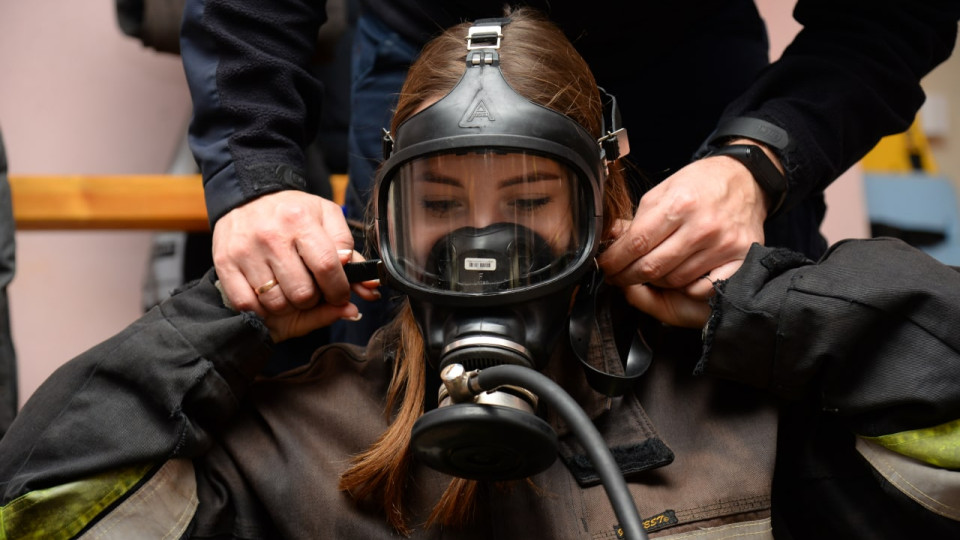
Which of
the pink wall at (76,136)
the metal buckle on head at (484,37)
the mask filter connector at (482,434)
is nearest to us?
the mask filter connector at (482,434)

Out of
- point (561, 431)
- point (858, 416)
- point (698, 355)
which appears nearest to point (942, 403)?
point (858, 416)

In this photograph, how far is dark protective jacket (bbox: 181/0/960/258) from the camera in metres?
1.38

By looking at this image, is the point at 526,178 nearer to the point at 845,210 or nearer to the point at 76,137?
the point at 76,137

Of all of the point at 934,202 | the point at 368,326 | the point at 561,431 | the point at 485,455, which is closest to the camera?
the point at 485,455

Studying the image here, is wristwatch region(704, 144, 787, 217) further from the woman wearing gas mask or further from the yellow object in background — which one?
the yellow object in background

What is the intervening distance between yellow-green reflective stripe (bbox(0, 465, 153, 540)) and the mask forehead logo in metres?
0.61

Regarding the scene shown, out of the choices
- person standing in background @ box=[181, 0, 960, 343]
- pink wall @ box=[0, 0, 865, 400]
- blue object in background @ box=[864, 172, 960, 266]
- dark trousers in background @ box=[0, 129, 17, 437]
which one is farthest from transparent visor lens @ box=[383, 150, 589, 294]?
blue object in background @ box=[864, 172, 960, 266]

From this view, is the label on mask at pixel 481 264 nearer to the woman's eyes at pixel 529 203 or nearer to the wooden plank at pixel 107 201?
the woman's eyes at pixel 529 203

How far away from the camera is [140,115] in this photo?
273cm

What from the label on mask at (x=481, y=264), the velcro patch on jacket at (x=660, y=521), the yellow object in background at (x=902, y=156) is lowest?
the yellow object in background at (x=902, y=156)

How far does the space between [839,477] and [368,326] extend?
785 mm

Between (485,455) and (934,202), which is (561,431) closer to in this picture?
(485,455)

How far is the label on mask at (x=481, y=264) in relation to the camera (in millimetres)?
1141

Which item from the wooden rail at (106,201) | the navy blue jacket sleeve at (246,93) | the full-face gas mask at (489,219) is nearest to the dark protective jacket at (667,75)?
the navy blue jacket sleeve at (246,93)
